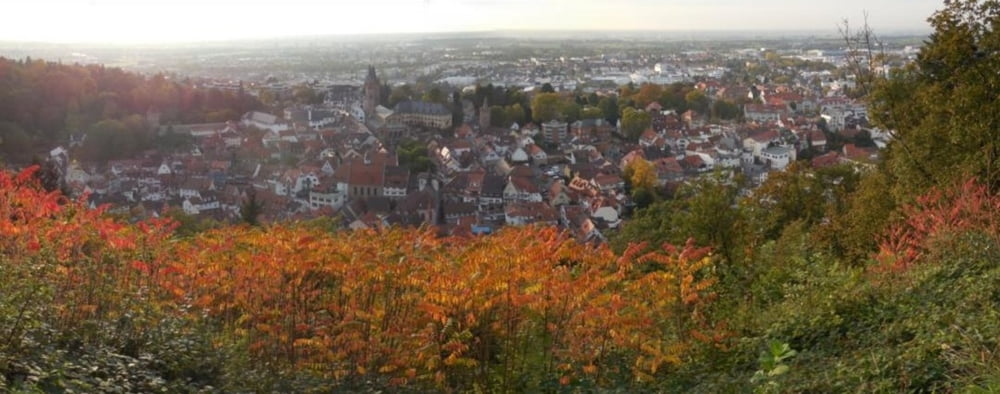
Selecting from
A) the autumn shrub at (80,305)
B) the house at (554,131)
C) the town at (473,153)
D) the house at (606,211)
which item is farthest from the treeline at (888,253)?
the house at (554,131)

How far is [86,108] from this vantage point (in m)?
46.9

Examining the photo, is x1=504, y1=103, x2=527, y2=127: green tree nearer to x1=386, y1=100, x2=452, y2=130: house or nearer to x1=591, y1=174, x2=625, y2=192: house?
x1=386, y1=100, x2=452, y2=130: house

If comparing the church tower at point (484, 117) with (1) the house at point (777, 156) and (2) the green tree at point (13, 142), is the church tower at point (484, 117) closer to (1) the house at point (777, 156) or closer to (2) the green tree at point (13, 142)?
(1) the house at point (777, 156)

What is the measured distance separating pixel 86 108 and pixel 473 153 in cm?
2268

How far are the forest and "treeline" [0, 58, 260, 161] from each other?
117 feet

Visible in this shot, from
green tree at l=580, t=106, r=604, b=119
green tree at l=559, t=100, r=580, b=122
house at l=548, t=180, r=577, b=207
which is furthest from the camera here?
green tree at l=580, t=106, r=604, b=119

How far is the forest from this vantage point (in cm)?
432

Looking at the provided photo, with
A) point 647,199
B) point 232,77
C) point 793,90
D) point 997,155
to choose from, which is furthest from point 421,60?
point 997,155

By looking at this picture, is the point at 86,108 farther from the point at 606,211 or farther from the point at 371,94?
the point at 606,211

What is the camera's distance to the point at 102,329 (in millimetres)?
4836

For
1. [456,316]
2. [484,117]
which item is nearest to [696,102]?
[484,117]

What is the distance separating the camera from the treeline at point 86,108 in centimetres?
4191

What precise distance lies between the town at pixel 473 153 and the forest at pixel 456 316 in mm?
6871

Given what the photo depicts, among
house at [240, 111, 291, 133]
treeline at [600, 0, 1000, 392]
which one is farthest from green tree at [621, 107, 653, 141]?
treeline at [600, 0, 1000, 392]
